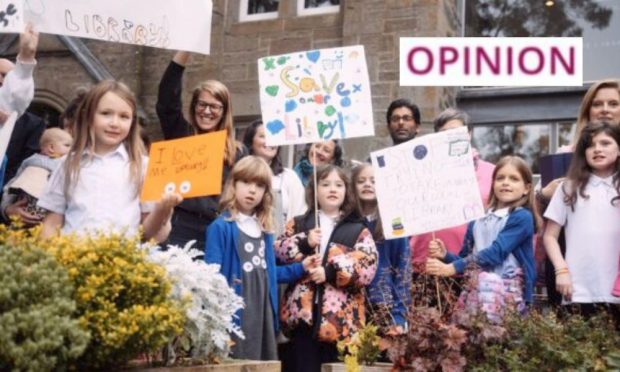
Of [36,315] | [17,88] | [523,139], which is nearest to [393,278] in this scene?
[17,88]

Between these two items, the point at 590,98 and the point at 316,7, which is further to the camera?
the point at 316,7

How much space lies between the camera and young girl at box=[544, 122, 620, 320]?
199 inches

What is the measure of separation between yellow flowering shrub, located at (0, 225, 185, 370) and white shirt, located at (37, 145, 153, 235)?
0.77 metres

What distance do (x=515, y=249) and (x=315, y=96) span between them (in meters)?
1.68

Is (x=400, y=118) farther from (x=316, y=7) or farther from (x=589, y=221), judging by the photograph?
(x=316, y=7)

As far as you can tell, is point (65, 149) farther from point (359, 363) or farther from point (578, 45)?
point (578, 45)

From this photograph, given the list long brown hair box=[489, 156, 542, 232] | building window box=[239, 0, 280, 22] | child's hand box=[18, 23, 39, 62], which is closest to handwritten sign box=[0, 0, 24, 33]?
child's hand box=[18, 23, 39, 62]

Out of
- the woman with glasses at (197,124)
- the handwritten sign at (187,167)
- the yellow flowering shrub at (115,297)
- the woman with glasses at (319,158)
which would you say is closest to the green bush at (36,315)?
the yellow flowering shrub at (115,297)

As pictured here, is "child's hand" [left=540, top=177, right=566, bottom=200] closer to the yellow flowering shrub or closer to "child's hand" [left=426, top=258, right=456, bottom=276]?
"child's hand" [left=426, top=258, right=456, bottom=276]

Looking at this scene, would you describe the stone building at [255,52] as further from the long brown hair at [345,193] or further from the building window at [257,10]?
the long brown hair at [345,193]

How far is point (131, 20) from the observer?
605 cm

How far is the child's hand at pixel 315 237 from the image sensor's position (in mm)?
5578

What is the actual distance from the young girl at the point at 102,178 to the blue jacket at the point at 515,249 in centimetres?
210

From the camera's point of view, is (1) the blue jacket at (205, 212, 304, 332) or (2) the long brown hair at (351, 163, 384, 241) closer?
(1) the blue jacket at (205, 212, 304, 332)
